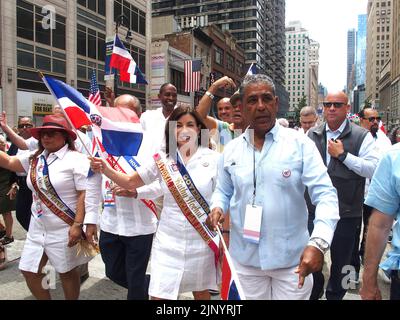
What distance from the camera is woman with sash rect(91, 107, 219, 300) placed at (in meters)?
2.98

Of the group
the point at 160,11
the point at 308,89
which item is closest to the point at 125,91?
the point at 160,11

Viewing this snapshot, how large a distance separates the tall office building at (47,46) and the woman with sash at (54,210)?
1544cm

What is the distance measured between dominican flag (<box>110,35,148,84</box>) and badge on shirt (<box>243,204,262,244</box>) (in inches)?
248

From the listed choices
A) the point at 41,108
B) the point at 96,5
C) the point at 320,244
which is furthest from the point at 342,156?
the point at 96,5

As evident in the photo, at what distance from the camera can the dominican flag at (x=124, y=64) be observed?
816 centimetres

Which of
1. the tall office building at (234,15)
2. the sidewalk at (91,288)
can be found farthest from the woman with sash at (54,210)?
the tall office building at (234,15)

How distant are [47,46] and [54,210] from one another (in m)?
23.8

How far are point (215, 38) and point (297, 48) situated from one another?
14426cm

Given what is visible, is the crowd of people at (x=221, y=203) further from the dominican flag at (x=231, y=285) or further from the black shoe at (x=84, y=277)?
the black shoe at (x=84, y=277)

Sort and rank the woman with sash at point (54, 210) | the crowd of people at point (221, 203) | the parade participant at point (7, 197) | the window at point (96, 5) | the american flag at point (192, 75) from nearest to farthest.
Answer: the crowd of people at point (221, 203) < the woman with sash at point (54, 210) < the parade participant at point (7, 197) < the american flag at point (192, 75) < the window at point (96, 5)

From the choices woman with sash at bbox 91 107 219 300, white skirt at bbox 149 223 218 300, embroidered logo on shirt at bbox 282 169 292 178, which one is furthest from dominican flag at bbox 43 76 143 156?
embroidered logo on shirt at bbox 282 169 292 178

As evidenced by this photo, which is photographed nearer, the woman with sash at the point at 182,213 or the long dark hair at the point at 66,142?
the woman with sash at the point at 182,213

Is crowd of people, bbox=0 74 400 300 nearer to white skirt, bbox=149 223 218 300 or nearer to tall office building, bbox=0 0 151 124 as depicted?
white skirt, bbox=149 223 218 300
